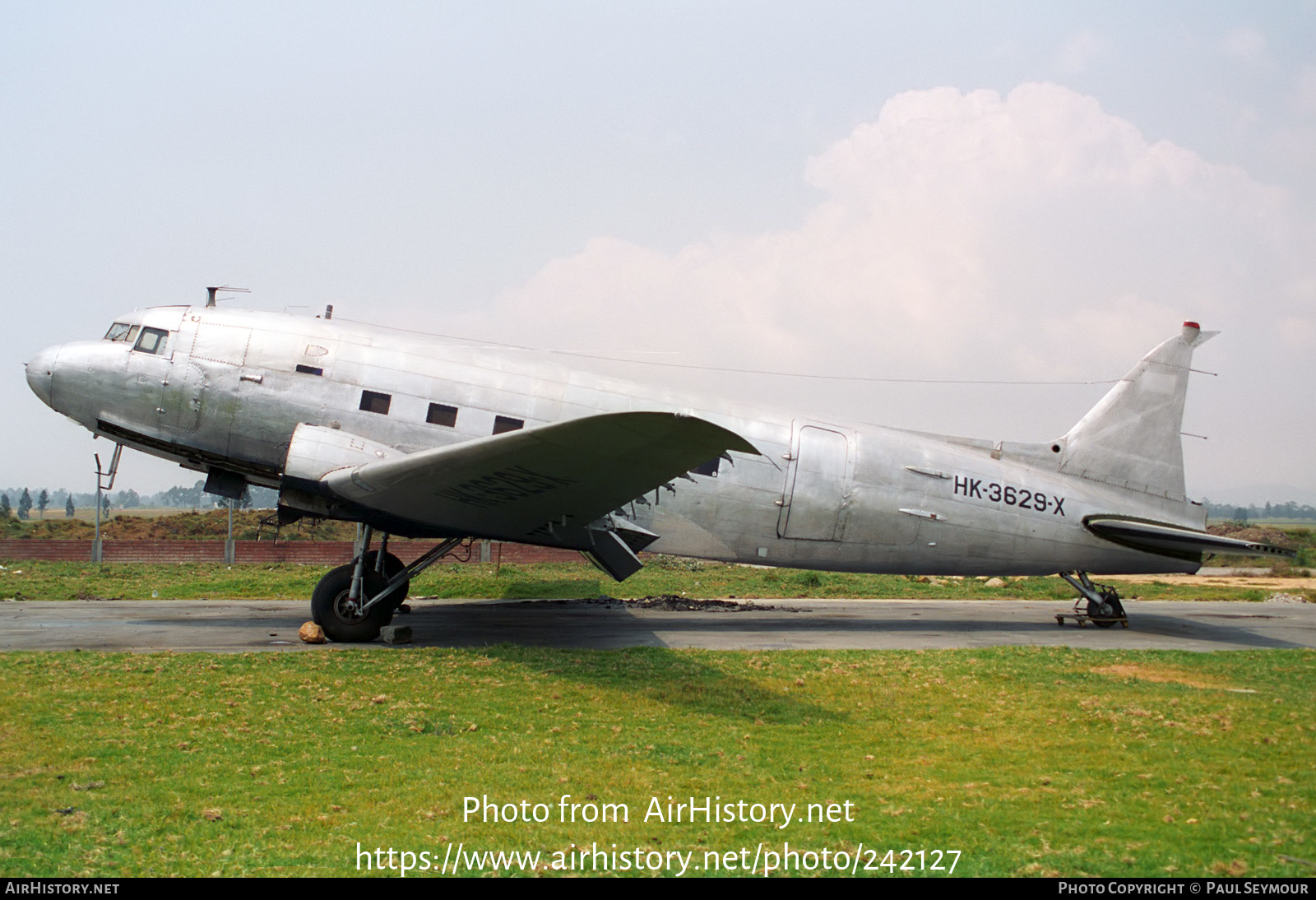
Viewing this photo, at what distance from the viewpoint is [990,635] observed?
48.0ft

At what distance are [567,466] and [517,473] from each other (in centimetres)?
74

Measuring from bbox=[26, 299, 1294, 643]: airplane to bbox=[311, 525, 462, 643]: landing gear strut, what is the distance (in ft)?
0.10

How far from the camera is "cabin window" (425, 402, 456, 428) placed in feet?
42.9

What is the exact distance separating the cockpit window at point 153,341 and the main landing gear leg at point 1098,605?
16.1 m

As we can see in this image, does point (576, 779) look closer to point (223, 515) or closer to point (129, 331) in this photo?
point (129, 331)

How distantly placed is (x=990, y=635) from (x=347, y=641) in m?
10.5

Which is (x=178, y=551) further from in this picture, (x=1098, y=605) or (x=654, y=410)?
(x=1098, y=605)

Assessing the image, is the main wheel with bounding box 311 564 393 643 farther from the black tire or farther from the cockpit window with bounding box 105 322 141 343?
the cockpit window with bounding box 105 322 141 343

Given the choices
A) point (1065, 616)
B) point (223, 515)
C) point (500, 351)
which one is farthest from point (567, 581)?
point (223, 515)

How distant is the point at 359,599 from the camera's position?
1249cm

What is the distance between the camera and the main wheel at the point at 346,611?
489 inches

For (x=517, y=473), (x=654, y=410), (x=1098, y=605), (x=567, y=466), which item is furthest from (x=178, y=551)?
(x=1098, y=605)

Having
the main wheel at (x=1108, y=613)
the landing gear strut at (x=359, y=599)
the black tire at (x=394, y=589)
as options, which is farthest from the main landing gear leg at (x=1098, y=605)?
the landing gear strut at (x=359, y=599)

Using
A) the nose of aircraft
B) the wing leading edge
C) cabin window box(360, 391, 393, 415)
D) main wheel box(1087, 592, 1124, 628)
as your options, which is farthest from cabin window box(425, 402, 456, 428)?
main wheel box(1087, 592, 1124, 628)
